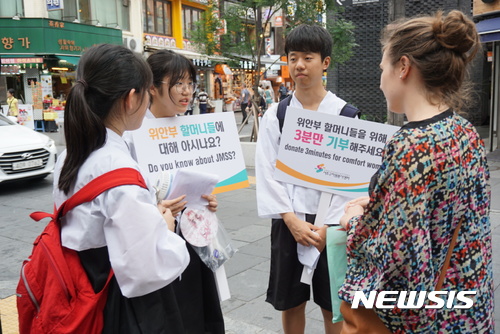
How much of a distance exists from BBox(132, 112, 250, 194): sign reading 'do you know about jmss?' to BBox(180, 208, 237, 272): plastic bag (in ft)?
Answer: 0.85

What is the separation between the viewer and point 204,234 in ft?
7.41

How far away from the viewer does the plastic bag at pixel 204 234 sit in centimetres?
223

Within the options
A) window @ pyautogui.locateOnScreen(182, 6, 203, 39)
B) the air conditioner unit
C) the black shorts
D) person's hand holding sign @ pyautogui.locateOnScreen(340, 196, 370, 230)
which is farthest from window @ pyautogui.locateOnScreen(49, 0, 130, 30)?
person's hand holding sign @ pyautogui.locateOnScreen(340, 196, 370, 230)

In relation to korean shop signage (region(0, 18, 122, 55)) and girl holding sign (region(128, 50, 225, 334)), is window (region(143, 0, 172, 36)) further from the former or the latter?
girl holding sign (region(128, 50, 225, 334))

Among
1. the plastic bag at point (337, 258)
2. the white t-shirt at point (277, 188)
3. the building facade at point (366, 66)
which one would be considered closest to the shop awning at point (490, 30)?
the building facade at point (366, 66)

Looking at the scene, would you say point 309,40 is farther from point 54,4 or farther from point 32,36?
point 32,36

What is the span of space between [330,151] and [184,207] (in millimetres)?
784

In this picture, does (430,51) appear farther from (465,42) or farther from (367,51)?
(367,51)

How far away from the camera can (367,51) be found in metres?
12.5

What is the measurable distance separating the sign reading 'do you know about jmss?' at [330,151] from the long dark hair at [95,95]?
956 mm

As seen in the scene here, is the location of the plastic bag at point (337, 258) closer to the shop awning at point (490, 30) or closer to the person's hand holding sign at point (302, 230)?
the person's hand holding sign at point (302, 230)

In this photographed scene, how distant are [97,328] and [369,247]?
0.88 metres

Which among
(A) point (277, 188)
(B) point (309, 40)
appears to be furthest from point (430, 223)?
(B) point (309, 40)

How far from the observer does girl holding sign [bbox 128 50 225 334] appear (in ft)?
7.20
